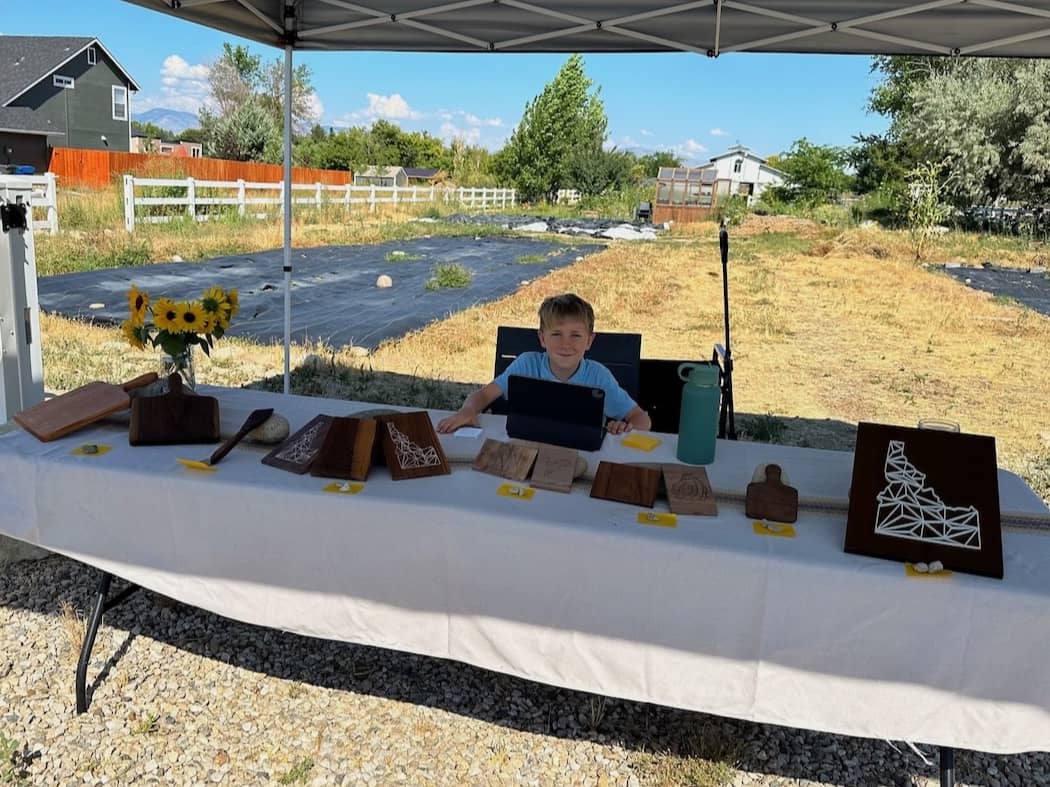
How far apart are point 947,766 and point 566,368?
4.70 feet

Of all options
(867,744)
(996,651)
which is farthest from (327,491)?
(867,744)

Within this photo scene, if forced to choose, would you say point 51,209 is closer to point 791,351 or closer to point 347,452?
point 791,351

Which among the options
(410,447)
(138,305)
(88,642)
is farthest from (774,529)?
(88,642)

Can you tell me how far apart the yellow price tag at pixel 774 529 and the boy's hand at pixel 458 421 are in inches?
36.3

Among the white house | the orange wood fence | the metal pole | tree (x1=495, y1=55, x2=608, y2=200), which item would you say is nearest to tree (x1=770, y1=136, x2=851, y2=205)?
tree (x1=495, y1=55, x2=608, y2=200)

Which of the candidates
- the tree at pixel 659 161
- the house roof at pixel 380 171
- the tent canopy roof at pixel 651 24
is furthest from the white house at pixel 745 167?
the tent canopy roof at pixel 651 24

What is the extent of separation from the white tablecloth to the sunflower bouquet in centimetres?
28

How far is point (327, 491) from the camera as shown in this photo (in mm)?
1781

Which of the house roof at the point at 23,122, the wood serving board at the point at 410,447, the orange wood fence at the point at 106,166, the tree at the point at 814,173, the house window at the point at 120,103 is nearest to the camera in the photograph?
the wood serving board at the point at 410,447

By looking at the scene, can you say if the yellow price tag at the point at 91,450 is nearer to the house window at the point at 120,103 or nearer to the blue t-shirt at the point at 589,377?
the blue t-shirt at the point at 589,377

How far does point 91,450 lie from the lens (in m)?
2.00

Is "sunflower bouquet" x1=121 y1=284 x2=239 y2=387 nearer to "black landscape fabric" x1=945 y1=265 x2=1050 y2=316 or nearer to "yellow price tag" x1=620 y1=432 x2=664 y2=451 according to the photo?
"yellow price tag" x1=620 y1=432 x2=664 y2=451

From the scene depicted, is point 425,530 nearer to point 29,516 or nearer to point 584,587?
point 584,587

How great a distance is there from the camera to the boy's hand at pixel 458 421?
2.27m
